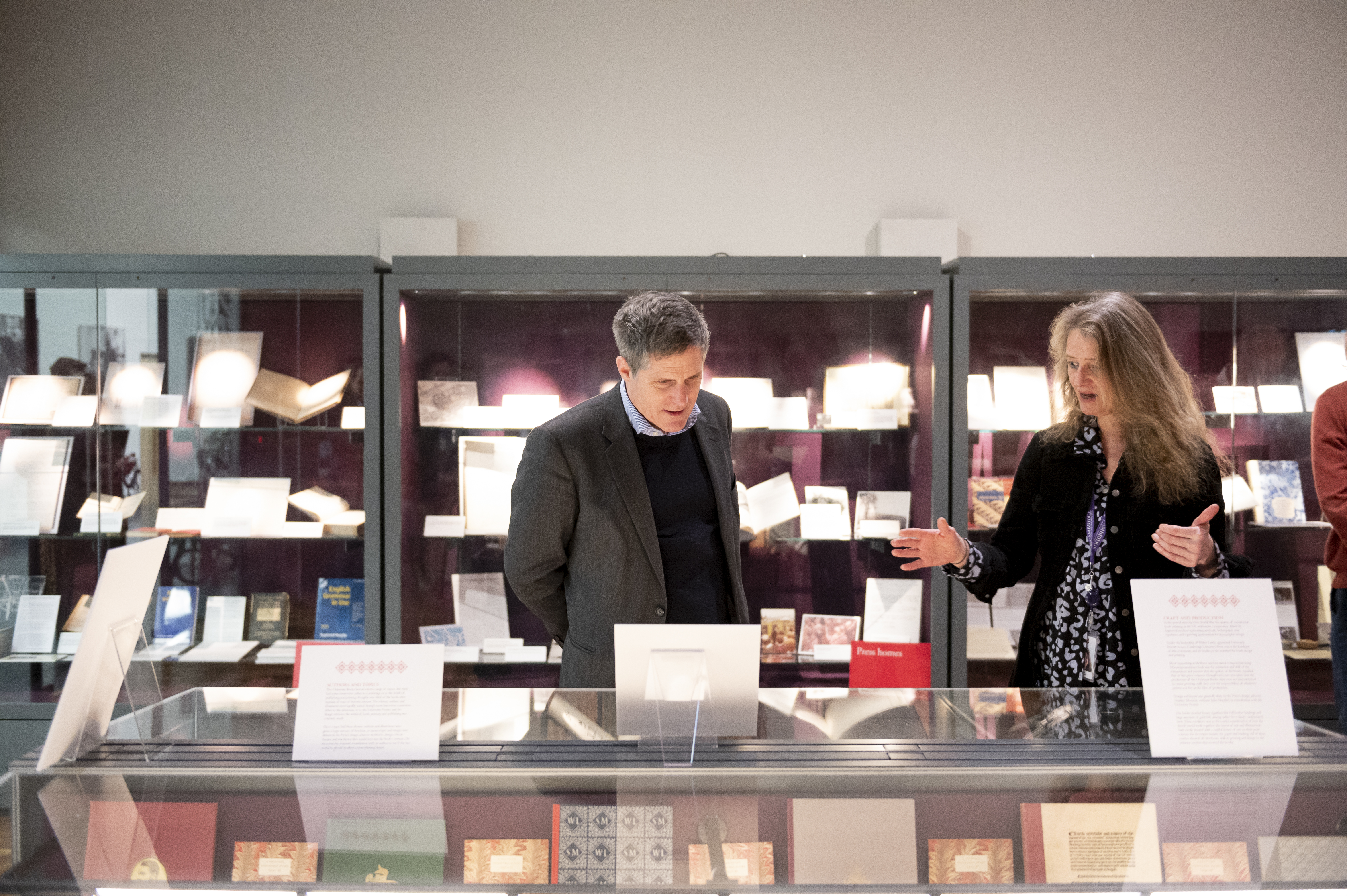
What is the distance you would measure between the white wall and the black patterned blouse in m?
1.88

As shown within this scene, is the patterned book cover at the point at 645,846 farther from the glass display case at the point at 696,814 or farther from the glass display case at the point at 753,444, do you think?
the glass display case at the point at 753,444

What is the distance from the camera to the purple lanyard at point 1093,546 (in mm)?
1847

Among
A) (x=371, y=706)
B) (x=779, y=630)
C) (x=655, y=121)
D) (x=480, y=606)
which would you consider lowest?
(x=779, y=630)

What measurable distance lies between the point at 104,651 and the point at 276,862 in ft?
1.70

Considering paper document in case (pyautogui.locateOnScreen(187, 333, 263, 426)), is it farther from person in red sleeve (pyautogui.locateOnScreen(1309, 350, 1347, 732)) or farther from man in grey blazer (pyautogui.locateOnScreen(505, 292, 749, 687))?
person in red sleeve (pyautogui.locateOnScreen(1309, 350, 1347, 732))

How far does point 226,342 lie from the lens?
10.4 feet

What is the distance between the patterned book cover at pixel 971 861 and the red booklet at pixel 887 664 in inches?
33.5

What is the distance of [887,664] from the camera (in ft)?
6.53

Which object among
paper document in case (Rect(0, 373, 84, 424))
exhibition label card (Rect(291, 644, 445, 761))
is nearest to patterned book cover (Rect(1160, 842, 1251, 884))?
exhibition label card (Rect(291, 644, 445, 761))

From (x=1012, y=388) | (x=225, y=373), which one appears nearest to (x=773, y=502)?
(x=1012, y=388)

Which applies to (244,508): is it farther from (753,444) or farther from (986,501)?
(986,501)

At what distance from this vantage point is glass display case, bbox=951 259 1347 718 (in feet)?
10.2

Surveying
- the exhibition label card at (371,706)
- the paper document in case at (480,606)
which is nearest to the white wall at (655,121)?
the paper document in case at (480,606)

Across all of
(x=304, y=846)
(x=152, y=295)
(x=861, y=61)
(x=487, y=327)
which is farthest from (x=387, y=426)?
(x=861, y=61)
